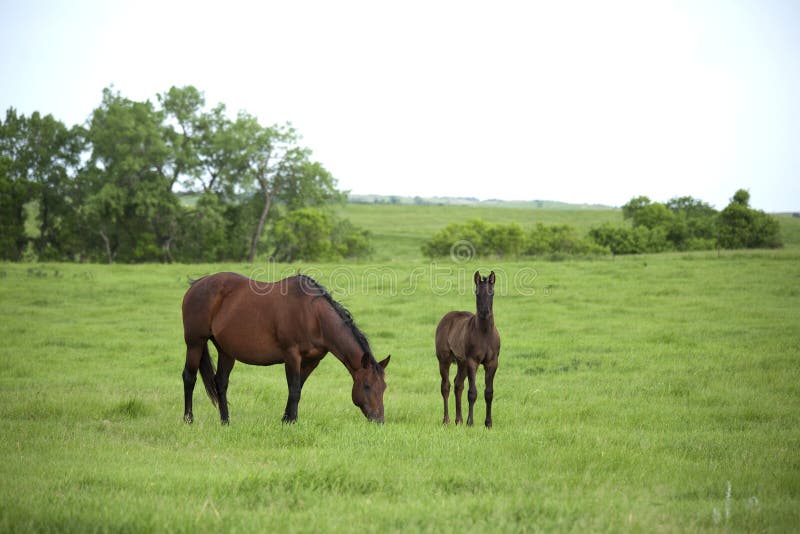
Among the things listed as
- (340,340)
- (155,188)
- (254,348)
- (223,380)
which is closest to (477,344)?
(340,340)

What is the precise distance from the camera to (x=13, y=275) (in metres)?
29.4

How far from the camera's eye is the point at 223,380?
984 centimetres

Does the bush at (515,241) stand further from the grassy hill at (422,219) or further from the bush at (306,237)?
the grassy hill at (422,219)

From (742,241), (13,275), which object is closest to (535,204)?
(742,241)

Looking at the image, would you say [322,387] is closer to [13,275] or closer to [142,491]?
[142,491]

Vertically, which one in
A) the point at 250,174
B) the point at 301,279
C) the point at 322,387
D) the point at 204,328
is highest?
the point at 250,174

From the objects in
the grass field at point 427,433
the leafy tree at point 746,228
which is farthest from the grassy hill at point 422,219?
the grass field at point 427,433

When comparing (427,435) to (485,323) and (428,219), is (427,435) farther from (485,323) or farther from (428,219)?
(428,219)

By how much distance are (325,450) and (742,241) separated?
4874 cm

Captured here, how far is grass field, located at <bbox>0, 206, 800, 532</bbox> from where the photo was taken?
5.61 metres

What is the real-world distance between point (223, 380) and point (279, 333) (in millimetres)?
1300

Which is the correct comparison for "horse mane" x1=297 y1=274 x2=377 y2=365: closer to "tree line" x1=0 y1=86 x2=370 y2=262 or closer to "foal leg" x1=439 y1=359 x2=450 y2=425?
"foal leg" x1=439 y1=359 x2=450 y2=425

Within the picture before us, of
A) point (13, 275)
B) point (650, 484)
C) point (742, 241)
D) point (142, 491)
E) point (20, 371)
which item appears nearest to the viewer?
point (142, 491)

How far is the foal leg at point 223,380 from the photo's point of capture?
9.59 meters
